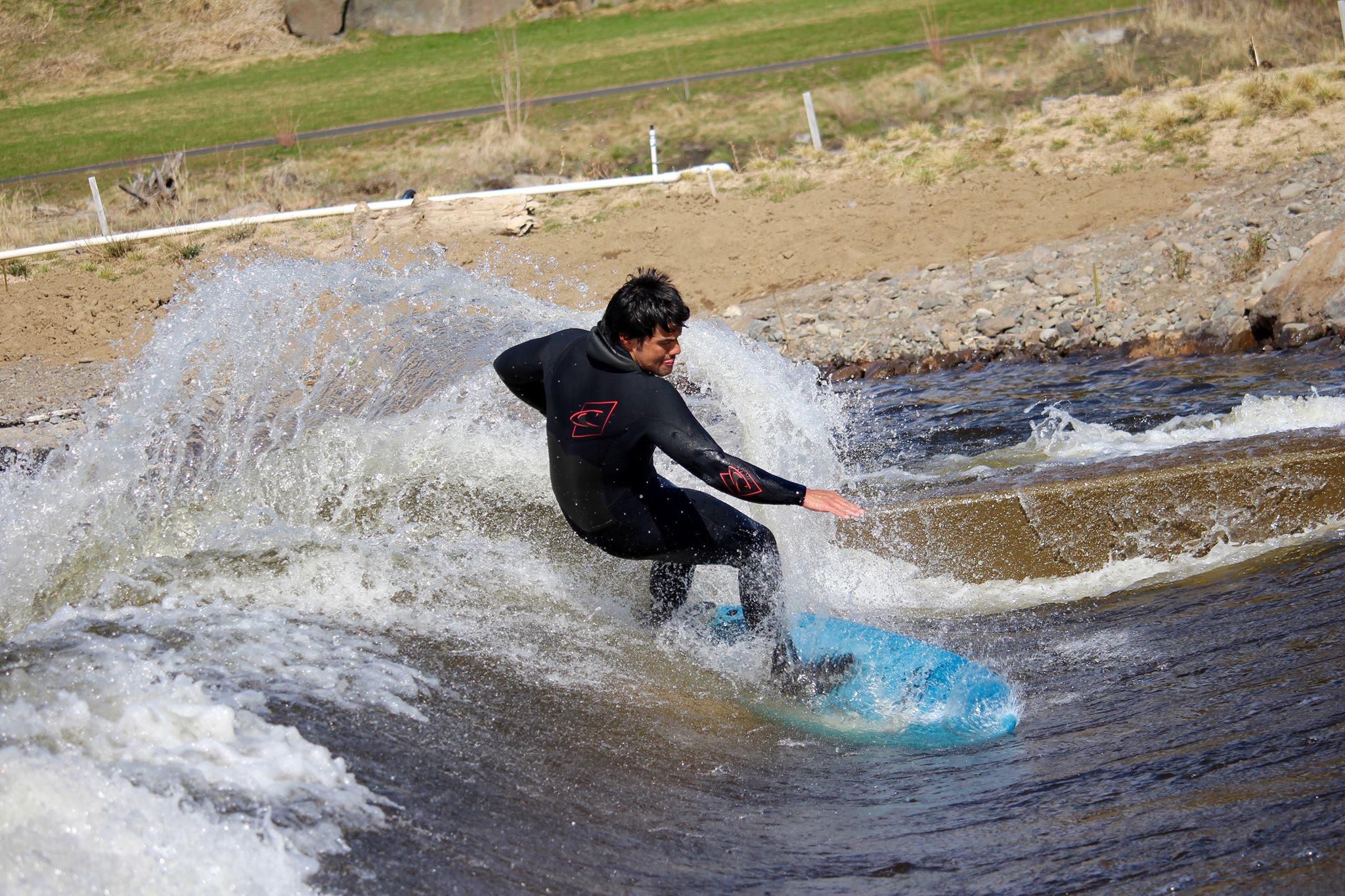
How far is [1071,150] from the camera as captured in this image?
16.0 metres

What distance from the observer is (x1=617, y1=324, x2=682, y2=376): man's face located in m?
4.35

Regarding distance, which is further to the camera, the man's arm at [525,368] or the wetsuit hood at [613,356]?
the man's arm at [525,368]

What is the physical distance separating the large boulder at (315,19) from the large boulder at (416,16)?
49 cm

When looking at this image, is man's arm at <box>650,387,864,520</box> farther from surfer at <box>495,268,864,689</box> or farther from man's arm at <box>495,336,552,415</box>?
man's arm at <box>495,336,552,415</box>

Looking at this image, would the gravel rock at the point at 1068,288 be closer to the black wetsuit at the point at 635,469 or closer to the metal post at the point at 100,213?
the black wetsuit at the point at 635,469

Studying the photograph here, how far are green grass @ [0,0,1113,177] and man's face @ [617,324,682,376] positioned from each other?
22588 millimetres

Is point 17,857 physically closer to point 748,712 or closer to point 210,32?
point 748,712

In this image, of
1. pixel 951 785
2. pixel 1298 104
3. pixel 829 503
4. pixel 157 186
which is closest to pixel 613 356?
pixel 829 503

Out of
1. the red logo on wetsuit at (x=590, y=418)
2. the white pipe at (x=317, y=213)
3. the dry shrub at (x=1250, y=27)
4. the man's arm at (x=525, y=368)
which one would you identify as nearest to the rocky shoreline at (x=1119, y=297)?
the white pipe at (x=317, y=213)

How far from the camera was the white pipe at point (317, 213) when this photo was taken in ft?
53.8

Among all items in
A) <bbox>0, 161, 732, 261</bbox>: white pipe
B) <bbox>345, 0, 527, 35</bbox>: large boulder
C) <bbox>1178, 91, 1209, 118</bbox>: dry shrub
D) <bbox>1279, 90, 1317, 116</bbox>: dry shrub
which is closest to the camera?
<bbox>1279, 90, 1317, 116</bbox>: dry shrub

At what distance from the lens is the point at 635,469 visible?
4684 millimetres

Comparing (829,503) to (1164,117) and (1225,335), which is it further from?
(1164,117)

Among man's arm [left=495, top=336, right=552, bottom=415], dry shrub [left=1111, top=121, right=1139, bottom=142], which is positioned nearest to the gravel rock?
dry shrub [left=1111, top=121, right=1139, bottom=142]
